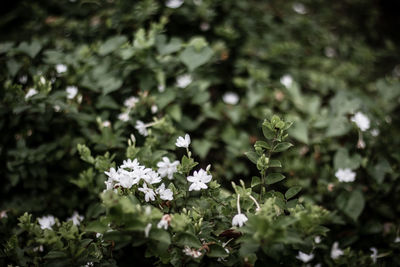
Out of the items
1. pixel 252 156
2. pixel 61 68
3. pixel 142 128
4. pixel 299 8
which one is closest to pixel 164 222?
pixel 252 156

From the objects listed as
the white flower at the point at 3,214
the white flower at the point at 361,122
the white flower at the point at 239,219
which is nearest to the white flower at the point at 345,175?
the white flower at the point at 361,122

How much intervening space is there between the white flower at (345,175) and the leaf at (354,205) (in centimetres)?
11

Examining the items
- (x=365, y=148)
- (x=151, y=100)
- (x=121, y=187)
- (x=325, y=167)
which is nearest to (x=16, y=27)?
(x=151, y=100)

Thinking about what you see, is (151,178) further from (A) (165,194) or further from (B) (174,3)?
(B) (174,3)

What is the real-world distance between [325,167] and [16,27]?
2.84 metres

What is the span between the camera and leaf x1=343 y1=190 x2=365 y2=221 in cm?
173

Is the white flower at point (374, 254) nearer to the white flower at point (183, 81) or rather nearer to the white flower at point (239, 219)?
the white flower at point (239, 219)

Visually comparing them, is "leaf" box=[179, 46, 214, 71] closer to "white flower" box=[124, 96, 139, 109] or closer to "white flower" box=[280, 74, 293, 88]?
"white flower" box=[124, 96, 139, 109]

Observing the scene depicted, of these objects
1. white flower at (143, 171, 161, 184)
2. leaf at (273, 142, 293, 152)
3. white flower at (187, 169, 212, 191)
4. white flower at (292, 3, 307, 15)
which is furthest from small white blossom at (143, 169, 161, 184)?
white flower at (292, 3, 307, 15)

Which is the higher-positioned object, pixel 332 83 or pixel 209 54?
pixel 209 54

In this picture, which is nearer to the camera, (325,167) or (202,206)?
(202,206)

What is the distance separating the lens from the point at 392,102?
257 centimetres

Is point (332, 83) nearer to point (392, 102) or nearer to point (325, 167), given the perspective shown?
point (392, 102)

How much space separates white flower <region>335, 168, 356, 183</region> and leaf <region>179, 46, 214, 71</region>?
1.11m
